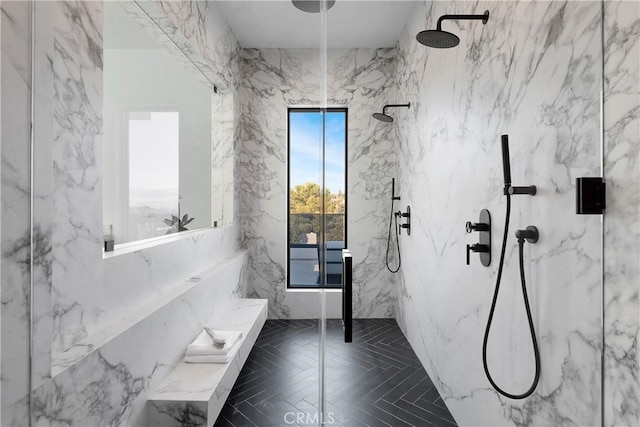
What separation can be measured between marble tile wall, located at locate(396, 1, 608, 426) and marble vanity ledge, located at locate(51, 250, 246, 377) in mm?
1089

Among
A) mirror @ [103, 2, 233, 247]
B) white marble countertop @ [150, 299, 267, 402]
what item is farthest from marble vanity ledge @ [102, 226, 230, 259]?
white marble countertop @ [150, 299, 267, 402]

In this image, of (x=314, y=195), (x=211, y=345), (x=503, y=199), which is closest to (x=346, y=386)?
(x=211, y=345)

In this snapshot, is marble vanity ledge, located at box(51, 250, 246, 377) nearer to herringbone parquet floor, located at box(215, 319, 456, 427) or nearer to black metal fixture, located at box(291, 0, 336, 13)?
herringbone parquet floor, located at box(215, 319, 456, 427)

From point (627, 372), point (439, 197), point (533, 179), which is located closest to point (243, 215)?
point (439, 197)

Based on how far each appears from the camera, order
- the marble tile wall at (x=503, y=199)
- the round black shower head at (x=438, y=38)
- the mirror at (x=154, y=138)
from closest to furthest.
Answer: the marble tile wall at (x=503, y=199), the round black shower head at (x=438, y=38), the mirror at (x=154, y=138)

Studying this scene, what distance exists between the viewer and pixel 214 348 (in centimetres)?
181

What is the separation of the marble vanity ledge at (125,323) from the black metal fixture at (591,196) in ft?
5.09

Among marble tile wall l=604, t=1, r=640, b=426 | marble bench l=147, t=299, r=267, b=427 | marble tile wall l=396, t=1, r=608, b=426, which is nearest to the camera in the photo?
marble tile wall l=604, t=1, r=640, b=426

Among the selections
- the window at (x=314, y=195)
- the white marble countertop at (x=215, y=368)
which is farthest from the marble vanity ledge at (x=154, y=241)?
the window at (x=314, y=195)

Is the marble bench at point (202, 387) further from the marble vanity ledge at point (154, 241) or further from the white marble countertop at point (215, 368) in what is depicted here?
the marble vanity ledge at point (154, 241)

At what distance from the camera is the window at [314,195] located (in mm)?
1611

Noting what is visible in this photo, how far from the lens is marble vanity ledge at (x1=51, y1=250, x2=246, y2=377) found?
1127mm

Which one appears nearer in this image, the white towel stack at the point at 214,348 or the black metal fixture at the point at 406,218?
the black metal fixture at the point at 406,218

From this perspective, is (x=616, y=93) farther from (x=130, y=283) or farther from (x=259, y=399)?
(x=130, y=283)
